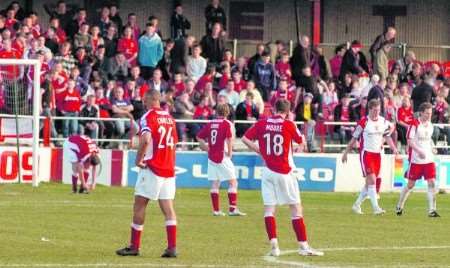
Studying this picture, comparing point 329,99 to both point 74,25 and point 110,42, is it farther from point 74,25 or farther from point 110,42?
point 74,25

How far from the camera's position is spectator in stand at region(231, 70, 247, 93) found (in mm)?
34875

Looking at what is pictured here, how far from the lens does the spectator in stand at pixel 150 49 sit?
114 ft

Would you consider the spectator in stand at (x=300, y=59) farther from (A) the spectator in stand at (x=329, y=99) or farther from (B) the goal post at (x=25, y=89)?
(B) the goal post at (x=25, y=89)

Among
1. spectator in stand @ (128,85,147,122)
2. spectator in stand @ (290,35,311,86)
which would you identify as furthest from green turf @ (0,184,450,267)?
spectator in stand @ (290,35,311,86)

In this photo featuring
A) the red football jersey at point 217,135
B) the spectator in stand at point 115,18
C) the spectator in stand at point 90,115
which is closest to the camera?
the red football jersey at point 217,135

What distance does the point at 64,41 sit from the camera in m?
33.8

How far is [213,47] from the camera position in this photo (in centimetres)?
3647

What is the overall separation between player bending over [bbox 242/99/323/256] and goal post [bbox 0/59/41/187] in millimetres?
12897

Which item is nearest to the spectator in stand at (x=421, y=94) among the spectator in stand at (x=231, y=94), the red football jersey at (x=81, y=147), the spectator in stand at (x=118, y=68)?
the spectator in stand at (x=231, y=94)

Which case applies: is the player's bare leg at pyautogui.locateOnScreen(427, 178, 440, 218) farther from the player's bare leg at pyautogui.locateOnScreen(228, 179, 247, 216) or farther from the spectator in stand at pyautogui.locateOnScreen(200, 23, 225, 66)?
the spectator in stand at pyautogui.locateOnScreen(200, 23, 225, 66)

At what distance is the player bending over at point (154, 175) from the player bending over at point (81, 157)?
40.4 feet

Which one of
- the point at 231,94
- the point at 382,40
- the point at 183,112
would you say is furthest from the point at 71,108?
the point at 382,40

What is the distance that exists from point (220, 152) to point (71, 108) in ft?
27.3

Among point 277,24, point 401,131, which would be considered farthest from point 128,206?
point 277,24
